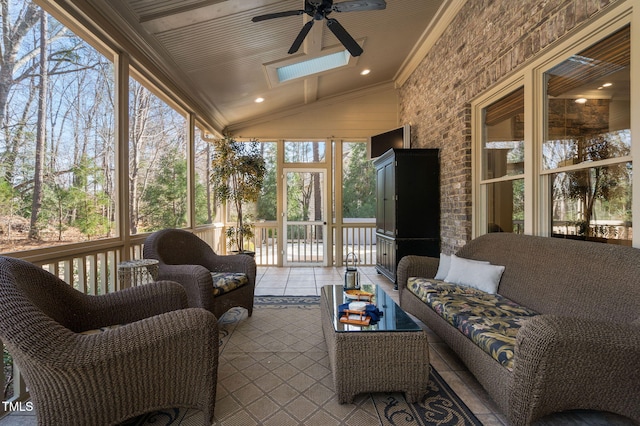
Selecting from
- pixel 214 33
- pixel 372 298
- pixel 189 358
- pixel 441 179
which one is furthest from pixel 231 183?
pixel 189 358

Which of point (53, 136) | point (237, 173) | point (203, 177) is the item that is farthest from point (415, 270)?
point (203, 177)

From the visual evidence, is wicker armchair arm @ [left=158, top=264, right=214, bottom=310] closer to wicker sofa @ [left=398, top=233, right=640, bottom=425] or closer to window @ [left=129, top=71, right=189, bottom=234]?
window @ [left=129, top=71, right=189, bottom=234]

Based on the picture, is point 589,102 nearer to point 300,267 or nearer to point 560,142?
point 560,142

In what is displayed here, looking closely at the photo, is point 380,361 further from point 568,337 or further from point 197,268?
point 197,268

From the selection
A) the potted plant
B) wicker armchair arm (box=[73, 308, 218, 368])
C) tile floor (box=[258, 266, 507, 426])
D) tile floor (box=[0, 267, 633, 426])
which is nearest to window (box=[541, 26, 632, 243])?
tile floor (box=[0, 267, 633, 426])

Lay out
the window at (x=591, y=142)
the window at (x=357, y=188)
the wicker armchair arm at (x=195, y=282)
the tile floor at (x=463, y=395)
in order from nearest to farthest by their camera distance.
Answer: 1. the tile floor at (x=463, y=395)
2. the window at (x=591, y=142)
3. the wicker armchair arm at (x=195, y=282)
4. the window at (x=357, y=188)

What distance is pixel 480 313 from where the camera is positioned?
79.4 inches

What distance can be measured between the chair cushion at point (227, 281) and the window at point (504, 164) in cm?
267

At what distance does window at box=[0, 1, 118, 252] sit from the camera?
72.3 inches

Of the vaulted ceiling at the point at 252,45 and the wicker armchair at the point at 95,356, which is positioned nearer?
the wicker armchair at the point at 95,356

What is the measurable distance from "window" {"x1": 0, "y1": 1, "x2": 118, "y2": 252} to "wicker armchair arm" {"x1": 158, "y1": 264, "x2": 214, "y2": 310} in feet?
2.31

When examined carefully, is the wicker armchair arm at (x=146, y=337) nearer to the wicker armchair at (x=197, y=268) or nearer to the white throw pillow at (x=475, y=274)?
the wicker armchair at (x=197, y=268)

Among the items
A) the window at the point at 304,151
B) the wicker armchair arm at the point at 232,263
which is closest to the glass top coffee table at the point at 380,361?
the wicker armchair arm at the point at 232,263

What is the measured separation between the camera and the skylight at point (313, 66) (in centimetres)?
472
